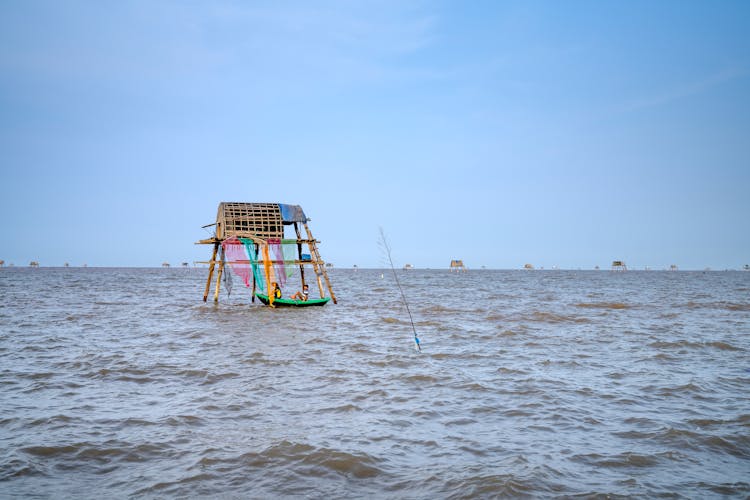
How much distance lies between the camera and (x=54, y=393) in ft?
30.2

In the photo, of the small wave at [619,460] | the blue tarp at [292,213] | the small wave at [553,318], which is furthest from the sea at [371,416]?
the blue tarp at [292,213]

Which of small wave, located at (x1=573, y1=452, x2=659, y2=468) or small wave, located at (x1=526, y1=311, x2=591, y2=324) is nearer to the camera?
small wave, located at (x1=573, y1=452, x2=659, y2=468)

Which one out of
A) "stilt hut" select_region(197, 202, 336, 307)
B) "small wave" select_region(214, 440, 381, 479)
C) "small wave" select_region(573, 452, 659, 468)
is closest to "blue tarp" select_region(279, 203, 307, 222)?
"stilt hut" select_region(197, 202, 336, 307)

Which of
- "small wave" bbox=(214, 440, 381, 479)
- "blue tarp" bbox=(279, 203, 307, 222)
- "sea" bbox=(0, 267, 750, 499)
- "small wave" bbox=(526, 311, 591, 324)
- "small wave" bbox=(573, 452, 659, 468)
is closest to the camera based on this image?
"sea" bbox=(0, 267, 750, 499)

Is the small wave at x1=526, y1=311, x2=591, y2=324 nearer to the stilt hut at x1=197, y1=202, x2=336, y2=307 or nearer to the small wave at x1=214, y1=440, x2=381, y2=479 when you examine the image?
the stilt hut at x1=197, y1=202, x2=336, y2=307

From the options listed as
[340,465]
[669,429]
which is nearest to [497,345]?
[669,429]

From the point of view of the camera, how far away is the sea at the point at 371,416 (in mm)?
5719

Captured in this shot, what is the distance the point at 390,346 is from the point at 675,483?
9.64 m

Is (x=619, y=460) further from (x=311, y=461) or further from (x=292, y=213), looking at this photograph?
(x=292, y=213)

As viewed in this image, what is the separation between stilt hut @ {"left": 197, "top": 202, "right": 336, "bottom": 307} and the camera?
1002 inches

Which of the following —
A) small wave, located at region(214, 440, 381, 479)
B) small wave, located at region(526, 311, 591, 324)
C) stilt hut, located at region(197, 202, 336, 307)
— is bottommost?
small wave, located at region(214, 440, 381, 479)

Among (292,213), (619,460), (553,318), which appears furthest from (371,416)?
(292,213)

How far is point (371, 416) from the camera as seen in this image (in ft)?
26.6

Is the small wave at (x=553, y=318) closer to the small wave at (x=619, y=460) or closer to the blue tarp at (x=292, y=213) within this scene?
the blue tarp at (x=292, y=213)
